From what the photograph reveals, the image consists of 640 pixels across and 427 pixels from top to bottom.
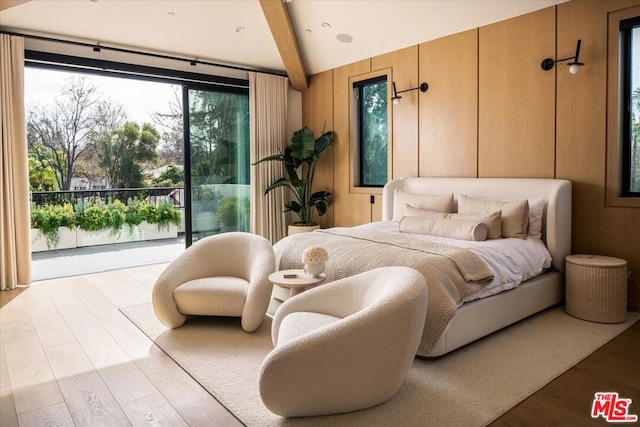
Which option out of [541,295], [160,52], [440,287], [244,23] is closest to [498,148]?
[541,295]

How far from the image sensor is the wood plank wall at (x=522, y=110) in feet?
12.6

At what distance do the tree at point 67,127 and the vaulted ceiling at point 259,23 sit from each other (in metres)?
3.21

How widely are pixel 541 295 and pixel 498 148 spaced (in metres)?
1.60

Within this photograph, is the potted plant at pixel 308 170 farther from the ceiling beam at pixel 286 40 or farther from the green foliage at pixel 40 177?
the green foliage at pixel 40 177

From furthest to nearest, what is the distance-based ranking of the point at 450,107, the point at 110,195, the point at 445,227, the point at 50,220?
the point at 110,195
the point at 50,220
the point at 450,107
the point at 445,227

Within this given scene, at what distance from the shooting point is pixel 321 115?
6645 millimetres

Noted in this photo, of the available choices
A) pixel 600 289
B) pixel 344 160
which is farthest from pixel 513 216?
pixel 344 160

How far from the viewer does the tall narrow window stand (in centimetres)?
369

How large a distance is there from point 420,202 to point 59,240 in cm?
574

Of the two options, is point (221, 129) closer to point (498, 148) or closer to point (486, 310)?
point (498, 148)

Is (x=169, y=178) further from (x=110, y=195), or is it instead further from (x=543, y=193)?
(x=543, y=193)

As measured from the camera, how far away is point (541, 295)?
3691mm

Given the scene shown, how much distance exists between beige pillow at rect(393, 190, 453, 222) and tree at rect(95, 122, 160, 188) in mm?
5705
